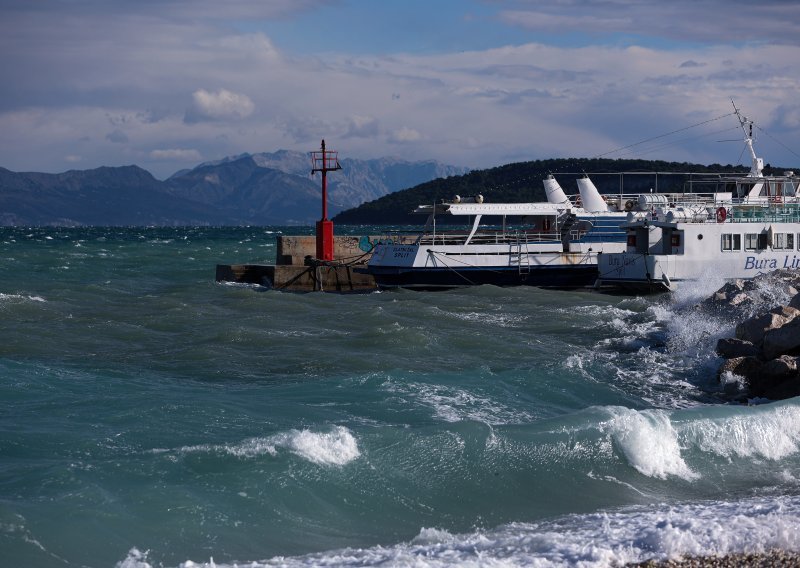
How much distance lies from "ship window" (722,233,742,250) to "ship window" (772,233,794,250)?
4.37 ft

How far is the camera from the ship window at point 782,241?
36.3 m

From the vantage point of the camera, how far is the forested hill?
4875 inches

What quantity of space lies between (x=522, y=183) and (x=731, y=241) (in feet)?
371

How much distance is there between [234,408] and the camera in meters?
14.8

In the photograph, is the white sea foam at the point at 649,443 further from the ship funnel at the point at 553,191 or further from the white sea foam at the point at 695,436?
the ship funnel at the point at 553,191

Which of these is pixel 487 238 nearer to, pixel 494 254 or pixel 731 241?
pixel 494 254

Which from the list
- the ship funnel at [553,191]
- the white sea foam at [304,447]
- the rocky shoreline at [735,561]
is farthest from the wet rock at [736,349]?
the ship funnel at [553,191]

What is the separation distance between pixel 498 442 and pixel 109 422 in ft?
16.3

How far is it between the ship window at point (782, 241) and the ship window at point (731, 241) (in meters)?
1.33

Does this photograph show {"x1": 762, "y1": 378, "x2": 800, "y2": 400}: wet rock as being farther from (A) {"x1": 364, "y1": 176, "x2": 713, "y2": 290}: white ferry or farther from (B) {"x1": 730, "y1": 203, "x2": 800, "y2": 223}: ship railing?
(B) {"x1": 730, "y1": 203, "x2": 800, "y2": 223}: ship railing

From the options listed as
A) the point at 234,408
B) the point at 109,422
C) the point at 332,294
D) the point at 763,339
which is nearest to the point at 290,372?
the point at 234,408

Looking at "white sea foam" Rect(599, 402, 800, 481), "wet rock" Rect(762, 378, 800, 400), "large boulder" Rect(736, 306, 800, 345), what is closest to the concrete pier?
"large boulder" Rect(736, 306, 800, 345)

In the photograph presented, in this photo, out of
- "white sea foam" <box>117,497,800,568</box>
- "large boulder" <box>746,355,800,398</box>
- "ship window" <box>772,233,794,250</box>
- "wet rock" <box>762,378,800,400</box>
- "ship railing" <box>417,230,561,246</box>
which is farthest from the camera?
"ship railing" <box>417,230,561,246</box>

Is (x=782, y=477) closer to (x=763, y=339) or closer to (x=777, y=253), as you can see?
(x=763, y=339)
